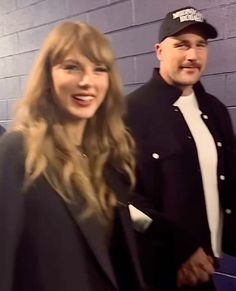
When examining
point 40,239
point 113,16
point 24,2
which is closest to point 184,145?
point 40,239

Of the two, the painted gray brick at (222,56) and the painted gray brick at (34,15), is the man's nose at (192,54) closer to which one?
the painted gray brick at (222,56)

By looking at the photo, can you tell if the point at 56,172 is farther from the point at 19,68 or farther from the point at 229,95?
the point at 19,68

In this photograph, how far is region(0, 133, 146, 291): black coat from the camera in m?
1.00

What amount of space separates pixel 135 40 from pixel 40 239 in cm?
108

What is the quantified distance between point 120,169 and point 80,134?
0.16m

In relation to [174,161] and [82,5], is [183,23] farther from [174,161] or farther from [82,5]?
[82,5]

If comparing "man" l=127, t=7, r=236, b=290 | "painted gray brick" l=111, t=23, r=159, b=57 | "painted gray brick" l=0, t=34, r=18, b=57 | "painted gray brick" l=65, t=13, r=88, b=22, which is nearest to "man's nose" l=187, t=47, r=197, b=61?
"man" l=127, t=7, r=236, b=290

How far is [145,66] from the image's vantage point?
1.85 m

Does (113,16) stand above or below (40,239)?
above

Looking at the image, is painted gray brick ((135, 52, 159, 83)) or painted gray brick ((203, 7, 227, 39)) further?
painted gray brick ((135, 52, 159, 83))

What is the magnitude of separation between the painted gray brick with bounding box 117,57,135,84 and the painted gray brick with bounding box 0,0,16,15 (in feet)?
2.94

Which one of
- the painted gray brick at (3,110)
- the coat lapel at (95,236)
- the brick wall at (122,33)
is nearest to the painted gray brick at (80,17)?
the brick wall at (122,33)

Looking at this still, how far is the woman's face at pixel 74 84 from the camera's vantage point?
111cm

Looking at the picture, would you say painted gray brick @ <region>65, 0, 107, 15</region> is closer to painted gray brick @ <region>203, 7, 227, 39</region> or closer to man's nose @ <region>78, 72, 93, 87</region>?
painted gray brick @ <region>203, 7, 227, 39</region>
